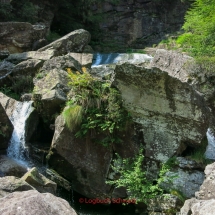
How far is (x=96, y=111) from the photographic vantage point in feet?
26.7

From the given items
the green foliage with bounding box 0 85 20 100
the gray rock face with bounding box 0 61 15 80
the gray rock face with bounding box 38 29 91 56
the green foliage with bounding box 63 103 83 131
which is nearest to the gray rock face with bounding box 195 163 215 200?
the green foliage with bounding box 63 103 83 131

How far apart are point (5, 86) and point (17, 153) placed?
3.96 meters

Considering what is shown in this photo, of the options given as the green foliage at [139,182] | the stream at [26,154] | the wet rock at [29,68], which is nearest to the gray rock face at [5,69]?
→ the wet rock at [29,68]

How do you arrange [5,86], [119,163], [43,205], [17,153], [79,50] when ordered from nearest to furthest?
[43,205] → [119,163] → [17,153] → [5,86] → [79,50]

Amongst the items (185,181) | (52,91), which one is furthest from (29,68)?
(185,181)

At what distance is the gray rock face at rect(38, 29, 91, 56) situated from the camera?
583 inches

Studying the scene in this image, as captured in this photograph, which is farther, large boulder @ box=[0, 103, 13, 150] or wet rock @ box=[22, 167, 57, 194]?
large boulder @ box=[0, 103, 13, 150]

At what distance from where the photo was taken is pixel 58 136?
8.19 metres

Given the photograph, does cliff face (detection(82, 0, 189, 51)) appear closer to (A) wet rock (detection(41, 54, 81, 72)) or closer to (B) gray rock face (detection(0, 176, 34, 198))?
(A) wet rock (detection(41, 54, 81, 72))

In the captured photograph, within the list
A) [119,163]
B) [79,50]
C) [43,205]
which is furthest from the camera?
[79,50]

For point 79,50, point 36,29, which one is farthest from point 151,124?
point 36,29

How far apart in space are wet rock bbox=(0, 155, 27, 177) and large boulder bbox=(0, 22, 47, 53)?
10.3 m

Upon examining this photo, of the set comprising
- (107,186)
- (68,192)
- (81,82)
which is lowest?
(68,192)

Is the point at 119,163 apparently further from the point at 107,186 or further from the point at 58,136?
the point at 58,136
